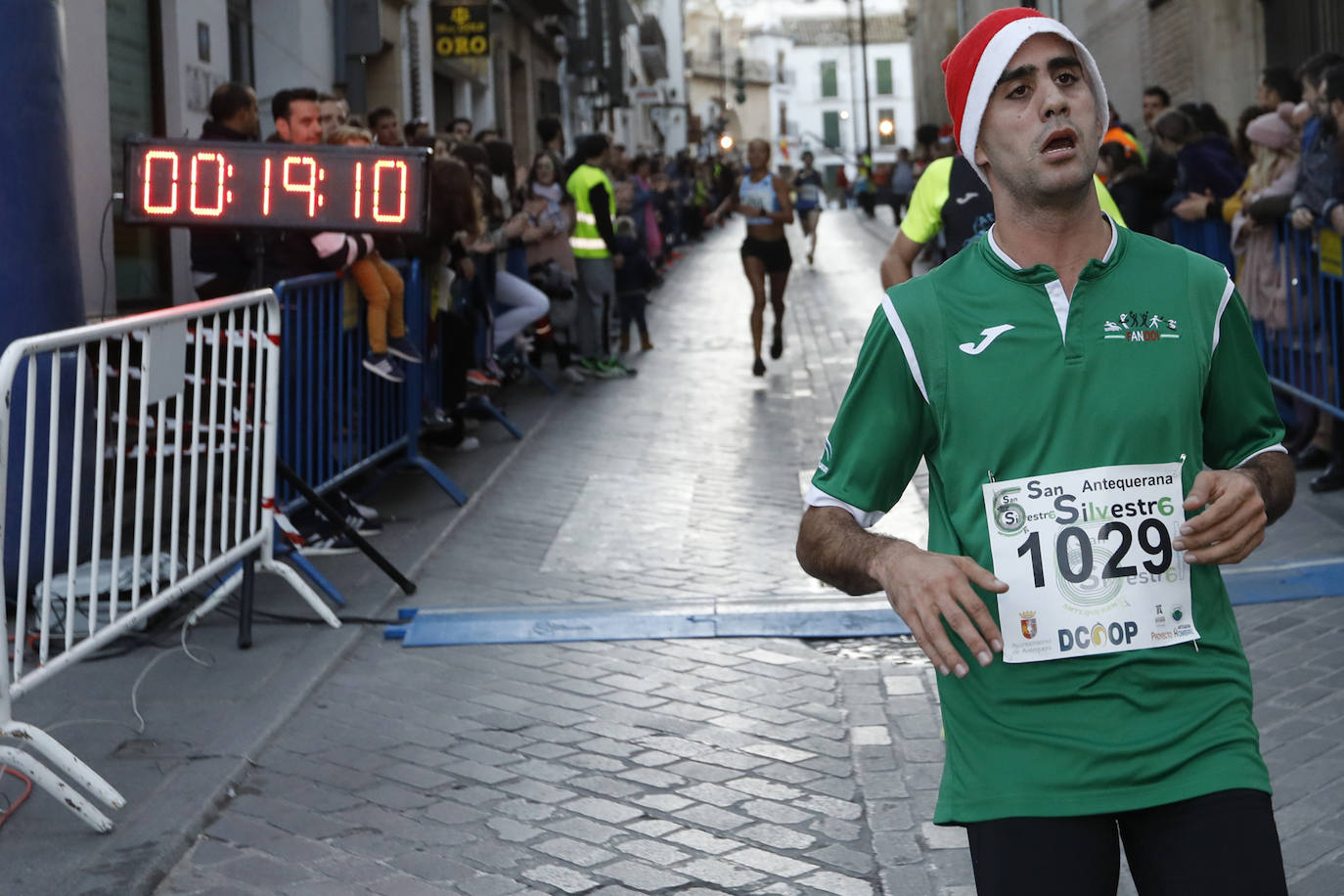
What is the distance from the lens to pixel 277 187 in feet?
27.7

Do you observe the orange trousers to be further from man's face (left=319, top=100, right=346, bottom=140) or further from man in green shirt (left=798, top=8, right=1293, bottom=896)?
man in green shirt (left=798, top=8, right=1293, bottom=896)

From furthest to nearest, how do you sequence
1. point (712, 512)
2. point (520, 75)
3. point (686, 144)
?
1. point (686, 144)
2. point (520, 75)
3. point (712, 512)

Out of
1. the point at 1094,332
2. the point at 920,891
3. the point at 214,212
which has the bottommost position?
the point at 920,891

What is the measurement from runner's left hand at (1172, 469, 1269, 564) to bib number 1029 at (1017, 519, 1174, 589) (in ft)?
0.28

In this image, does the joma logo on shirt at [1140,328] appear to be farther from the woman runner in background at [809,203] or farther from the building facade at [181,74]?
the woman runner in background at [809,203]

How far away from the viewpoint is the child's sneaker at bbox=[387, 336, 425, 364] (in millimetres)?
9836

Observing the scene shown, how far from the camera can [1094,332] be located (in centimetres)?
262

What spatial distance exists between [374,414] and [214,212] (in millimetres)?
1705

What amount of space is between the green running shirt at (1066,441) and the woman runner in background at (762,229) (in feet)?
41.6

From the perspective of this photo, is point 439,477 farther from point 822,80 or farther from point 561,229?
point 822,80

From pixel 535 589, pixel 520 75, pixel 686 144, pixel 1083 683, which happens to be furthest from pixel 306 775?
pixel 686 144

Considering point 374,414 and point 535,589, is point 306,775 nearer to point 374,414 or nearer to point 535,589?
point 535,589

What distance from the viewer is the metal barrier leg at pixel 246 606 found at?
6.90m

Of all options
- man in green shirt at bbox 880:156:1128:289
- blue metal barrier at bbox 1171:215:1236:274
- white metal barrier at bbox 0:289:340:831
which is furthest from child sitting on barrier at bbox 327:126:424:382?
blue metal barrier at bbox 1171:215:1236:274
